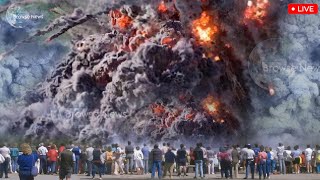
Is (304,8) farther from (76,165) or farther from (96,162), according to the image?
(76,165)

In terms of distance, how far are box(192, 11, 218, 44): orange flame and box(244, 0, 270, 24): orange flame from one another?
61.2 inches

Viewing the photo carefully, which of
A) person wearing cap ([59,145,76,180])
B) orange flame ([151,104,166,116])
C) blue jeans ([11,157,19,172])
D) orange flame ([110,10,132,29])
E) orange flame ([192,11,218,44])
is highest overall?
orange flame ([110,10,132,29])

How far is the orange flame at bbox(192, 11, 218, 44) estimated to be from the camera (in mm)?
30172

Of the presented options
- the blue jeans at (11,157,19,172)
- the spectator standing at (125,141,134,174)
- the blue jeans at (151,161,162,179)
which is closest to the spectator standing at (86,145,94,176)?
the spectator standing at (125,141,134,174)

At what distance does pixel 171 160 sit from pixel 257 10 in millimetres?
8761

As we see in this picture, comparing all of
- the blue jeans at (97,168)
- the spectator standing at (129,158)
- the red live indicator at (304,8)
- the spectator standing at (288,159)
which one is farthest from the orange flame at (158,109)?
the red live indicator at (304,8)

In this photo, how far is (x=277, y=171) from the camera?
89.8ft

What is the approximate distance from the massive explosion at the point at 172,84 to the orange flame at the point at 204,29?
0.15 feet

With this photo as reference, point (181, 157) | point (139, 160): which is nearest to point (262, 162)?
point (181, 157)

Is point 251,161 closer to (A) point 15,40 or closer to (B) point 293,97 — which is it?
(B) point 293,97

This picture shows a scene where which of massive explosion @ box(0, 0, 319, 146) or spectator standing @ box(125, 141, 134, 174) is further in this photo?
massive explosion @ box(0, 0, 319, 146)

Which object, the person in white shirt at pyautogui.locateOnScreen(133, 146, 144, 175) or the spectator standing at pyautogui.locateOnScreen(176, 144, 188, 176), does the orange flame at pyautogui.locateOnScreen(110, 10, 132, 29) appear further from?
the spectator standing at pyautogui.locateOnScreen(176, 144, 188, 176)

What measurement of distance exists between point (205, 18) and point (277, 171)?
7613 mm

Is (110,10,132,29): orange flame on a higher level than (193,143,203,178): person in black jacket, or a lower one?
higher
